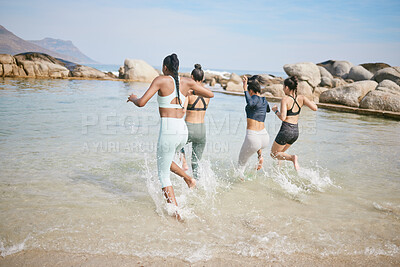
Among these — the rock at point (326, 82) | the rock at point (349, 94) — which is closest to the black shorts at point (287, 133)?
the rock at point (349, 94)

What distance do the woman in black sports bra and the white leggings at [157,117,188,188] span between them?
93.2 inches

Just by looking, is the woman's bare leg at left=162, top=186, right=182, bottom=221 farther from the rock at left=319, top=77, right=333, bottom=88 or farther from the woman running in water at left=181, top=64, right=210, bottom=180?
the rock at left=319, top=77, right=333, bottom=88

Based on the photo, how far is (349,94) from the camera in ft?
62.5

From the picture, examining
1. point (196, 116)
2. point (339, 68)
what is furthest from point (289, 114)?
point (339, 68)

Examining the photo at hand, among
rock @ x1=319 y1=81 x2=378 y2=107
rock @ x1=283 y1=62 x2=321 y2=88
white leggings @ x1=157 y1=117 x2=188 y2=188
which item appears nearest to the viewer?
white leggings @ x1=157 y1=117 x2=188 y2=188

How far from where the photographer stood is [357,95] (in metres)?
18.8

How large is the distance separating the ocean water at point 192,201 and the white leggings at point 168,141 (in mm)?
542

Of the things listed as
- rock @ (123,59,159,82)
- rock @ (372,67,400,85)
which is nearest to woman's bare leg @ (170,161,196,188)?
rock @ (372,67,400,85)

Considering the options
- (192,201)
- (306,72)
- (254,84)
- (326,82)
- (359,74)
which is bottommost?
(192,201)

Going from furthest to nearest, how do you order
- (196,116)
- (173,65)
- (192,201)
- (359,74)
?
1. (359,74)
2. (196,116)
3. (192,201)
4. (173,65)

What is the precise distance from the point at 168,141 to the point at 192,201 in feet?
4.53

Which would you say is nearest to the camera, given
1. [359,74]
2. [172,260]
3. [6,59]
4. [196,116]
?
[172,260]

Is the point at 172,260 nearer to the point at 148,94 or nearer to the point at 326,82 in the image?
the point at 148,94

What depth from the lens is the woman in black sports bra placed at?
539 cm
